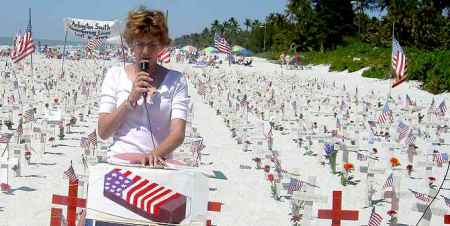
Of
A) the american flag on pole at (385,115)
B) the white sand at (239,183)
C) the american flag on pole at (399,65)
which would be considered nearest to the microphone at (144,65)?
the white sand at (239,183)

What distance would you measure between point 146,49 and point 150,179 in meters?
0.62

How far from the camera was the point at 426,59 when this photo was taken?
80.4 feet

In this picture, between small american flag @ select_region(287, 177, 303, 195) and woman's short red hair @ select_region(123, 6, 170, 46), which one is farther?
small american flag @ select_region(287, 177, 303, 195)

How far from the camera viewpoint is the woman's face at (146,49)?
2812mm

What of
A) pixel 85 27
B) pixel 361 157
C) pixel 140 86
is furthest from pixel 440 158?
pixel 85 27

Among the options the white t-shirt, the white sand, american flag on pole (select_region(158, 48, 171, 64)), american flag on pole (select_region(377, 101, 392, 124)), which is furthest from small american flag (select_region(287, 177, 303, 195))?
american flag on pole (select_region(377, 101, 392, 124))

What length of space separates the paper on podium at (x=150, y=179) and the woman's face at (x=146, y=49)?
0.54m

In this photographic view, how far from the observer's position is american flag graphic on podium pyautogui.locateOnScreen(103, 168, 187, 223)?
2.52 meters

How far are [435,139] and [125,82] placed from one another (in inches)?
360

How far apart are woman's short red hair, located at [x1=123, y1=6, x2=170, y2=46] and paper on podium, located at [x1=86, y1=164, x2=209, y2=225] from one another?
0.63 metres

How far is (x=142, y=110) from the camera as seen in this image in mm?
2762

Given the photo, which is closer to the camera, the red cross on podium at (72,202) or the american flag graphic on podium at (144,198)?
the american flag graphic on podium at (144,198)

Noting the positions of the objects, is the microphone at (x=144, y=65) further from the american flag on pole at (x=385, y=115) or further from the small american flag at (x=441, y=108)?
the small american flag at (x=441, y=108)

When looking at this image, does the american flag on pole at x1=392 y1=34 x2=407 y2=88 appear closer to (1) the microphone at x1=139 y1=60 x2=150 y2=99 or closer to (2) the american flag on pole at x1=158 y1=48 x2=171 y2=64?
(2) the american flag on pole at x1=158 y1=48 x2=171 y2=64
